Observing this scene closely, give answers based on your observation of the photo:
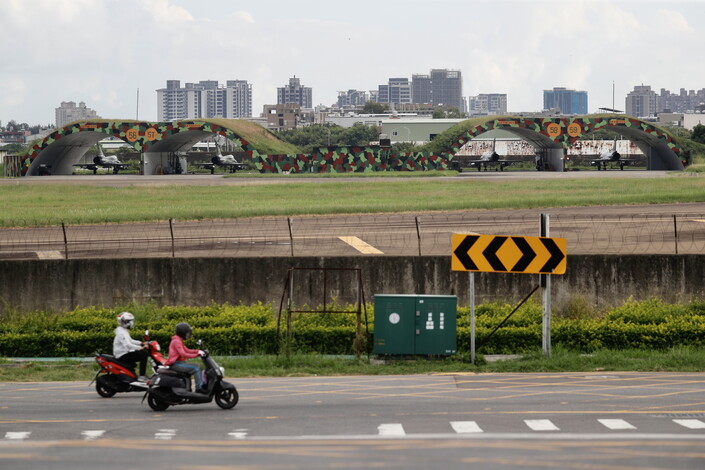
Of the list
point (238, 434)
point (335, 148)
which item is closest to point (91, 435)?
point (238, 434)

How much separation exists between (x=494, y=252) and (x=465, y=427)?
7.74 metres

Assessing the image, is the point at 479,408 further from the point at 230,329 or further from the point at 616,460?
the point at 230,329

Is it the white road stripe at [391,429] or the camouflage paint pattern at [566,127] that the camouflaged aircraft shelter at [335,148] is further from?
the white road stripe at [391,429]

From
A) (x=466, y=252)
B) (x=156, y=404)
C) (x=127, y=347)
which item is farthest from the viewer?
(x=466, y=252)

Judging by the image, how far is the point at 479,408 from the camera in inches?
653

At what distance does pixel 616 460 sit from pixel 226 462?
4994mm

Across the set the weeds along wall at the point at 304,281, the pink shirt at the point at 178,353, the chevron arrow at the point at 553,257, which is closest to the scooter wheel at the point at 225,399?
the pink shirt at the point at 178,353

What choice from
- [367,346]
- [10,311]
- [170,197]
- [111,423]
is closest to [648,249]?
[367,346]

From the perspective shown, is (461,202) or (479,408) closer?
(479,408)

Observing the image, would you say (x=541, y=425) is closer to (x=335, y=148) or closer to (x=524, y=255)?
(x=524, y=255)

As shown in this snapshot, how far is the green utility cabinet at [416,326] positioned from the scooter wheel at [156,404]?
23.2ft

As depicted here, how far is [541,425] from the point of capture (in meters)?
14.9

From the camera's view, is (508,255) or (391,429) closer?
(391,429)

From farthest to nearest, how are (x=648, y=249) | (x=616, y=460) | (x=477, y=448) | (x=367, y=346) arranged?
(x=648, y=249)
(x=367, y=346)
(x=477, y=448)
(x=616, y=460)
